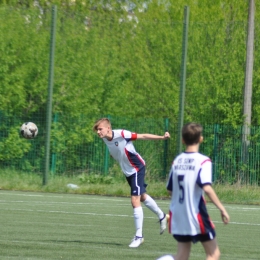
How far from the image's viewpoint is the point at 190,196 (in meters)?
7.57

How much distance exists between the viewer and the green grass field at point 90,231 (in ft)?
35.4

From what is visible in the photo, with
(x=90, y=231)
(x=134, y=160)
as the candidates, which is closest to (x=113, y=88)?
(x=90, y=231)

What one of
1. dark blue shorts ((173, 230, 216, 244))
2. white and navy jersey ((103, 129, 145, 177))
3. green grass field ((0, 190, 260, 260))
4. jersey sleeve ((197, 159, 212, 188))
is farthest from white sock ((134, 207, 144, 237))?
jersey sleeve ((197, 159, 212, 188))

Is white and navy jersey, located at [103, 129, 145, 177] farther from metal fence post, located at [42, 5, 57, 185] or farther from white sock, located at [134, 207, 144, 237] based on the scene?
metal fence post, located at [42, 5, 57, 185]

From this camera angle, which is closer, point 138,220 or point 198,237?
point 198,237

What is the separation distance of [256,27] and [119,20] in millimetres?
5689

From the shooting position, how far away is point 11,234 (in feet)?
41.2

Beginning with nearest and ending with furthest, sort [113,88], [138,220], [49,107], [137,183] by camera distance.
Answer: [138,220]
[137,183]
[49,107]
[113,88]

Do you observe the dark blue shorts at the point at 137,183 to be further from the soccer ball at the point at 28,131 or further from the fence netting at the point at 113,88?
the fence netting at the point at 113,88

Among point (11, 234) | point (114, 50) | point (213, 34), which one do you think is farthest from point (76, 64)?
point (11, 234)

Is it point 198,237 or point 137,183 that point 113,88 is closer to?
point 137,183

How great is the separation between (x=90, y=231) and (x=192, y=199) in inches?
240

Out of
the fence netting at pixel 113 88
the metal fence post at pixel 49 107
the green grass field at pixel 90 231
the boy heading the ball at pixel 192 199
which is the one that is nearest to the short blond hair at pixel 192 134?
the boy heading the ball at pixel 192 199

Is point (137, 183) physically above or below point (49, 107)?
below
